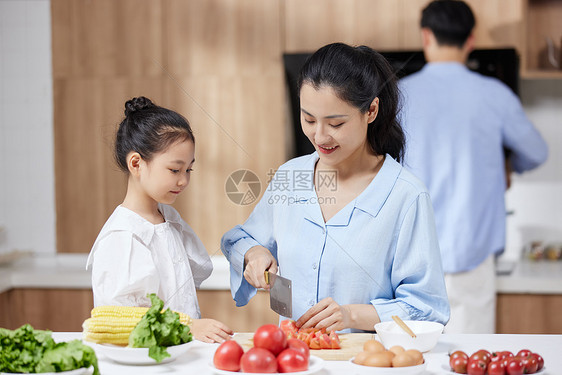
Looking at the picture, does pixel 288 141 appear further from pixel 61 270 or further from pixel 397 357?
pixel 397 357

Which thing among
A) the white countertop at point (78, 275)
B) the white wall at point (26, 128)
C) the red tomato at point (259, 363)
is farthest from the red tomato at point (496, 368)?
the white wall at point (26, 128)

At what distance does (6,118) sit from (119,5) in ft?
2.77

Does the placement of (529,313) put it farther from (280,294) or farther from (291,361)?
(291,361)

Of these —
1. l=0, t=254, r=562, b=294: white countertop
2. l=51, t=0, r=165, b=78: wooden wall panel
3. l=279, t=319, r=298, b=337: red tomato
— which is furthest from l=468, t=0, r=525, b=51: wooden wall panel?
l=279, t=319, r=298, b=337: red tomato

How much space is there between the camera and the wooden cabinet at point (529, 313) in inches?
104

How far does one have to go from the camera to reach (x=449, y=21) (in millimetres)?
2484

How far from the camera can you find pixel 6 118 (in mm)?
3328

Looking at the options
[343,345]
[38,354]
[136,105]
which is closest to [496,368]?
[343,345]

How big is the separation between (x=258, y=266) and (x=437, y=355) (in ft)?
1.33

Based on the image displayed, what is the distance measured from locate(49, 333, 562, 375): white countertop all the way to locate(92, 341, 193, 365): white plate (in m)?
0.01

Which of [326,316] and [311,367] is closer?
[311,367]

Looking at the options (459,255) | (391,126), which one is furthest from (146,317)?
(459,255)

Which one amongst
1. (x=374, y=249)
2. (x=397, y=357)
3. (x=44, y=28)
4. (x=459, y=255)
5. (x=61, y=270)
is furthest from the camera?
(x=44, y=28)

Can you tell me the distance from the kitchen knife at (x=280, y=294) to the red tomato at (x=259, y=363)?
0.21 m
